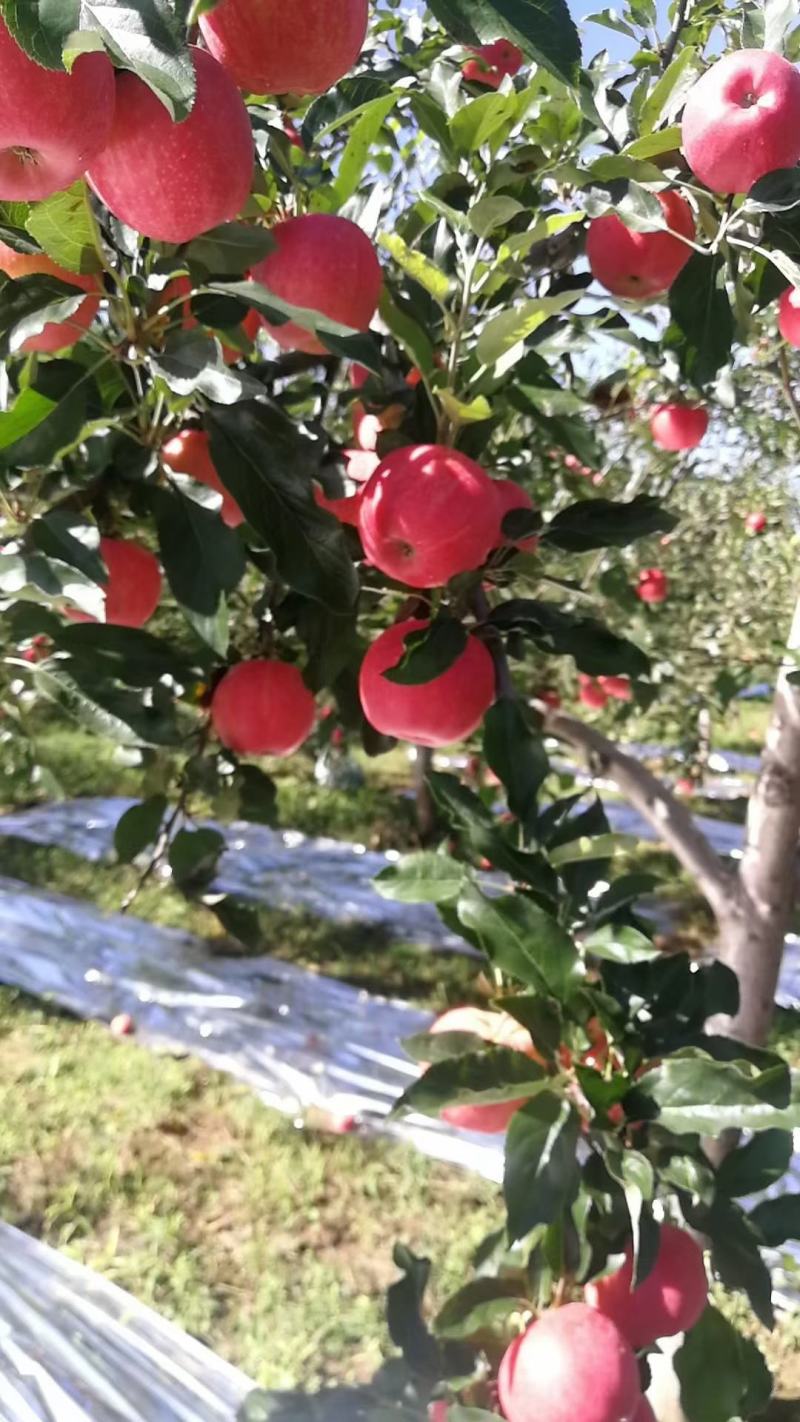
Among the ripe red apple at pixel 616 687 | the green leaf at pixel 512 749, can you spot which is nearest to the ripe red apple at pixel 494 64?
the green leaf at pixel 512 749

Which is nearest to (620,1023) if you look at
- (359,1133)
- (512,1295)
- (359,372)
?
(512,1295)

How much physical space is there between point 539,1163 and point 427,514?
508 millimetres

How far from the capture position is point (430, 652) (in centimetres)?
77

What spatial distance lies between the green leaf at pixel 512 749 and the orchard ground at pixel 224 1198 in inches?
28.4

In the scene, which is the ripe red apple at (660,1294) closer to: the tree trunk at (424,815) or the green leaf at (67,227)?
the green leaf at (67,227)

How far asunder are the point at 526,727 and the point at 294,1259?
5.27 feet

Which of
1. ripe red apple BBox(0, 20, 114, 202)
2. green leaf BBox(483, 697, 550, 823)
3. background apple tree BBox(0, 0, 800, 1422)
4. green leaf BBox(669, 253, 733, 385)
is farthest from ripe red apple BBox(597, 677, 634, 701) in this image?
ripe red apple BBox(0, 20, 114, 202)

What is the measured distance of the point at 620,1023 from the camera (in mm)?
912

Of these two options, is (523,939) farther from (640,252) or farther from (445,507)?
(640,252)

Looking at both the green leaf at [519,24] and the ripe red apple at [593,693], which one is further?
the ripe red apple at [593,693]

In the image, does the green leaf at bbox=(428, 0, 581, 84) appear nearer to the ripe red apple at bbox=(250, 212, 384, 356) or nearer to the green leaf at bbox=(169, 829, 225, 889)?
the ripe red apple at bbox=(250, 212, 384, 356)

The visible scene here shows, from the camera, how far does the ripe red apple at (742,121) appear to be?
2.17ft

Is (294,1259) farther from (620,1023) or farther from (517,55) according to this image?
(517,55)

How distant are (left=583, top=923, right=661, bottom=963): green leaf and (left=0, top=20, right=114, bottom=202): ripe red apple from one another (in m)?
0.69
